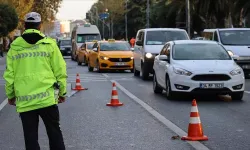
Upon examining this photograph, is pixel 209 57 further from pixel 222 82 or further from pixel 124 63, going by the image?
pixel 124 63

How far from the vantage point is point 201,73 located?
1387cm

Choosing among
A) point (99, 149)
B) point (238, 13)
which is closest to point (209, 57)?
point (99, 149)

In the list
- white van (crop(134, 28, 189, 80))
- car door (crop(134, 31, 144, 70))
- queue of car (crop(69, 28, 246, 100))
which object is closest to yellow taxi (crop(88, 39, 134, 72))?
car door (crop(134, 31, 144, 70))

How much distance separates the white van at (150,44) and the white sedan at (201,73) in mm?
6120

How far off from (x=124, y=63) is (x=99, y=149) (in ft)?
65.3

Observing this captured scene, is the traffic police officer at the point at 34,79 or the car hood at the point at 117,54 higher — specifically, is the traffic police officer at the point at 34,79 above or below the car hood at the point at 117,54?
above

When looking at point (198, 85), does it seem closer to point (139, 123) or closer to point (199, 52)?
point (199, 52)

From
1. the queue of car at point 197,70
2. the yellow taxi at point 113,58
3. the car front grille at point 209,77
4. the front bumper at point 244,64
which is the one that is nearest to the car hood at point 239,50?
the front bumper at point 244,64

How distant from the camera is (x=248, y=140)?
8.57m

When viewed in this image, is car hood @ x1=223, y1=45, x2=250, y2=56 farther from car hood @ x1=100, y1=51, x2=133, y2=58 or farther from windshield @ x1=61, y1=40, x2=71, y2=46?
windshield @ x1=61, y1=40, x2=71, y2=46

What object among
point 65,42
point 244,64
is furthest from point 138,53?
point 65,42

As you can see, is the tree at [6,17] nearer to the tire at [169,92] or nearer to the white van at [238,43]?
the white van at [238,43]

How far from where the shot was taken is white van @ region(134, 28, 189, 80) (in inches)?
850

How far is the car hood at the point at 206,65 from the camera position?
13984mm
